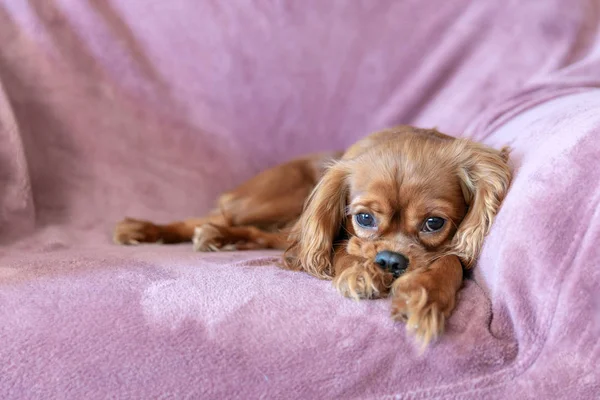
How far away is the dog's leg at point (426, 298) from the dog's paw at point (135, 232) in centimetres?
125

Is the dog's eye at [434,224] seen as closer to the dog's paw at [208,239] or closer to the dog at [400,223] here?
the dog at [400,223]

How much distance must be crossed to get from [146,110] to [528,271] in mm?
1956

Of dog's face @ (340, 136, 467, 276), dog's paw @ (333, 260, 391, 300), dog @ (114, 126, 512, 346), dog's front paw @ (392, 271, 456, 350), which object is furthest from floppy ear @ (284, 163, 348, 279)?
dog's front paw @ (392, 271, 456, 350)

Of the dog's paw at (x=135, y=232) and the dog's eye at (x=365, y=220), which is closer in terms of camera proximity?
the dog's eye at (x=365, y=220)

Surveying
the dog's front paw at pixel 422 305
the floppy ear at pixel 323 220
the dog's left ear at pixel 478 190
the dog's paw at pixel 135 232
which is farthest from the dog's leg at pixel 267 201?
the dog's front paw at pixel 422 305

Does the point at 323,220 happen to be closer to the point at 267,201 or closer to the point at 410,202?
the point at 410,202

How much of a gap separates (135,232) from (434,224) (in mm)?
1226

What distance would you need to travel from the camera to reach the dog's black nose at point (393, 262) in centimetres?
181

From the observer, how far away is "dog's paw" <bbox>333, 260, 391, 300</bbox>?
162cm

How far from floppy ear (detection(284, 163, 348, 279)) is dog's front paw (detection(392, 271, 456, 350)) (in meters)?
0.53

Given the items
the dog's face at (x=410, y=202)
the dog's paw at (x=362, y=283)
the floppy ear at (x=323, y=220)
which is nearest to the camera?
the dog's paw at (x=362, y=283)

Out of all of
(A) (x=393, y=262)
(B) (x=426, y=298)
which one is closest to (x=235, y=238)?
(A) (x=393, y=262)

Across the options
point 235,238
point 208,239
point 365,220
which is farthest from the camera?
point 235,238

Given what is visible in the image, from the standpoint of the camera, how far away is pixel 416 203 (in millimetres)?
1976
